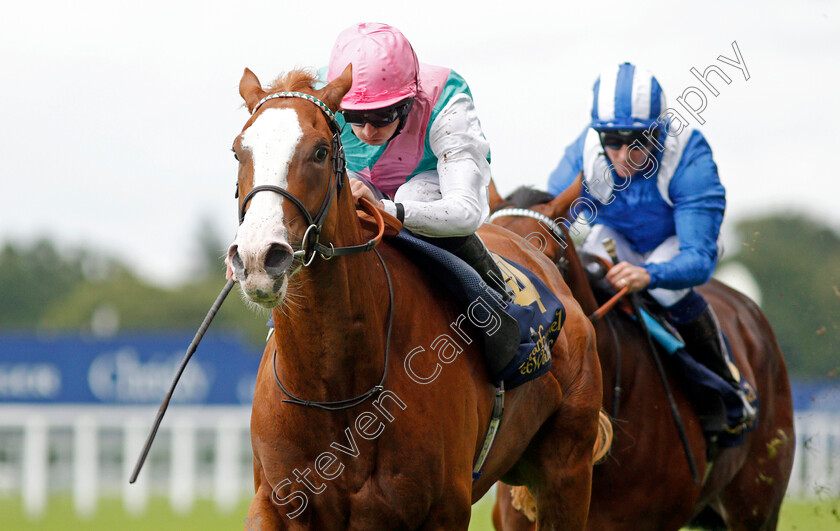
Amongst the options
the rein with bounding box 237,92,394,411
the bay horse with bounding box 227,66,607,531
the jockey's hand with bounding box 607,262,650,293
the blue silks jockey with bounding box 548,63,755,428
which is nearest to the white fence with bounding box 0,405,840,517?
the blue silks jockey with bounding box 548,63,755,428

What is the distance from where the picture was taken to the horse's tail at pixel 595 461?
5.12 meters

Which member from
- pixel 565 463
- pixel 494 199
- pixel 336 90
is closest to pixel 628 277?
pixel 494 199

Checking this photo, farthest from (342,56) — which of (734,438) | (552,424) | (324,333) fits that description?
(734,438)

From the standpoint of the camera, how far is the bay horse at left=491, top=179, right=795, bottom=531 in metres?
5.52

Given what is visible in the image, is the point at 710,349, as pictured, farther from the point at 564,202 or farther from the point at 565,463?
the point at 565,463

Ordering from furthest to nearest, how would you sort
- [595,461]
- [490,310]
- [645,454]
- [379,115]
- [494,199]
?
[494,199]
[645,454]
[595,461]
[490,310]
[379,115]

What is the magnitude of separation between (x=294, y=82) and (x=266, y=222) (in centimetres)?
64

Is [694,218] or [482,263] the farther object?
[694,218]

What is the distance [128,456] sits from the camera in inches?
517

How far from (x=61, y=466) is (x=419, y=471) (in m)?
11.5

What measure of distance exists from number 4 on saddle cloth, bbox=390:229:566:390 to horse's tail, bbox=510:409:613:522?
102 cm

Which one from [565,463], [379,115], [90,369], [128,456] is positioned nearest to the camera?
[379,115]

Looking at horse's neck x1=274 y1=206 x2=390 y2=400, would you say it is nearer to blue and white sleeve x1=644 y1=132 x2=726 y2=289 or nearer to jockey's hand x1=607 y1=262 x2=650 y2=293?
jockey's hand x1=607 y1=262 x2=650 y2=293

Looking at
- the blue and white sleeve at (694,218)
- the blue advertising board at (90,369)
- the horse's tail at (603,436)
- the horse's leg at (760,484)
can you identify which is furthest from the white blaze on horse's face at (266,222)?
the blue advertising board at (90,369)
